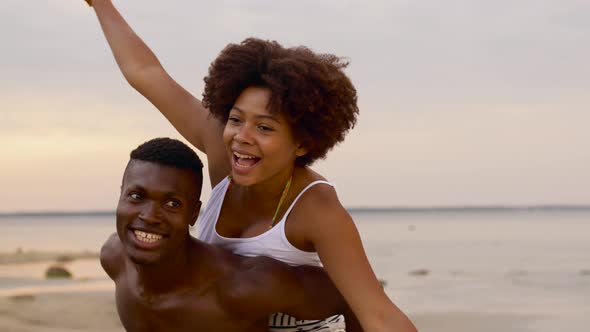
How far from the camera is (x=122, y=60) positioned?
5.57 meters

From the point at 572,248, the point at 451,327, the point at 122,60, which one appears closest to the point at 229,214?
the point at 122,60

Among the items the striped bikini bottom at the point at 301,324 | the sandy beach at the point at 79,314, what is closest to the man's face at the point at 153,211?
→ the striped bikini bottom at the point at 301,324

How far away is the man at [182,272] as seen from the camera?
4371mm

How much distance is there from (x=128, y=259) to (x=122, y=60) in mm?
1284

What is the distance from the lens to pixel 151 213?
4.31 m

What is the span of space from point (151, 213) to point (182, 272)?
0.41 m

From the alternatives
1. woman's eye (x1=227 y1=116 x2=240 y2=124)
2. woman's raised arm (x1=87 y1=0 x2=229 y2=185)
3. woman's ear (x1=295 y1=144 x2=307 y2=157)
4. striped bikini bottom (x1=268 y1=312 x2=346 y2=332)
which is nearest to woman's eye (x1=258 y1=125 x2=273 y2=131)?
woman's eye (x1=227 y1=116 x2=240 y2=124)

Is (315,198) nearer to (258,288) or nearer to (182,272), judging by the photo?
(258,288)

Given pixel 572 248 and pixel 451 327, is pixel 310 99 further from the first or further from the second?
pixel 572 248

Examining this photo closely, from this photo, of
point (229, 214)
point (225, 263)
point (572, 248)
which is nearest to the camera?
point (225, 263)

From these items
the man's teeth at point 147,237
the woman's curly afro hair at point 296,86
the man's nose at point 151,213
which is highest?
the woman's curly afro hair at point 296,86

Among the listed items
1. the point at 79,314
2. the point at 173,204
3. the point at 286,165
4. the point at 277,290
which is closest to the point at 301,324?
the point at 277,290

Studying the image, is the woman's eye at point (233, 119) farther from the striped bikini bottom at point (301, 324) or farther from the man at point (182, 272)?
the striped bikini bottom at point (301, 324)

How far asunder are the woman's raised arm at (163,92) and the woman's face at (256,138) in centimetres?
56
